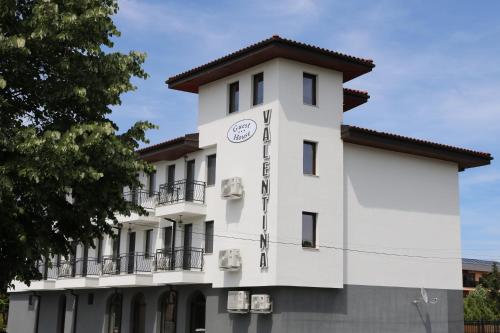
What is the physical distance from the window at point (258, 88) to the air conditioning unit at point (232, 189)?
3.04m

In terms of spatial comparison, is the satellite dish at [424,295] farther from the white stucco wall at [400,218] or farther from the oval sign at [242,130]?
the oval sign at [242,130]

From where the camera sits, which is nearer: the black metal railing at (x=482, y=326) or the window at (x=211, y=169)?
the window at (x=211, y=169)

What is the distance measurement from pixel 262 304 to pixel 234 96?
839 centimetres

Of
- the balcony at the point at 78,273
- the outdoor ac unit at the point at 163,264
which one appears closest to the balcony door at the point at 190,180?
the outdoor ac unit at the point at 163,264

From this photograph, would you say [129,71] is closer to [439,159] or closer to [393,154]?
[393,154]

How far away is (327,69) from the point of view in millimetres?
28266

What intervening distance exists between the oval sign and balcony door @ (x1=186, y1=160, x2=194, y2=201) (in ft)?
9.98

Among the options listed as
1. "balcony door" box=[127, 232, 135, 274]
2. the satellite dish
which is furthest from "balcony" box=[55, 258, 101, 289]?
the satellite dish

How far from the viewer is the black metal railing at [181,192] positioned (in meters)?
30.1

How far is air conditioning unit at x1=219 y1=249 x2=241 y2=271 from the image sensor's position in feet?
88.5

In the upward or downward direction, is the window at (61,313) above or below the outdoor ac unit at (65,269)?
below

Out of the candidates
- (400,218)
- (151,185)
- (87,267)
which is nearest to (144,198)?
(151,185)

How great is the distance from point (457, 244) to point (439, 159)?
3678 mm

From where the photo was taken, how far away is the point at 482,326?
107 feet
